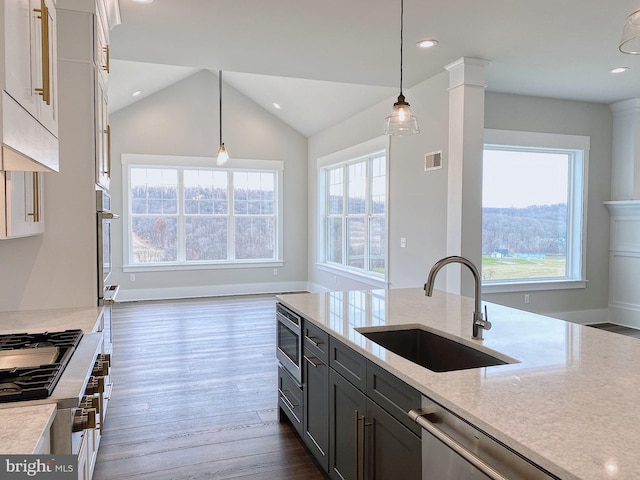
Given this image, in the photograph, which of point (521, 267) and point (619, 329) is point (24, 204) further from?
point (619, 329)

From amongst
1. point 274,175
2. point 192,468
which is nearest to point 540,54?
point 192,468

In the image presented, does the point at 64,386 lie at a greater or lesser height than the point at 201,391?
greater

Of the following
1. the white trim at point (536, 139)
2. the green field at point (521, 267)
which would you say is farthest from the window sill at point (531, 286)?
the white trim at point (536, 139)

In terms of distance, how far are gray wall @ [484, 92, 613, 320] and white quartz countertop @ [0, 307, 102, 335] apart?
4.46 m

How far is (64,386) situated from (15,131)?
80cm

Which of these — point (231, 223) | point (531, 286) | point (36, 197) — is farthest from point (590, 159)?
point (36, 197)

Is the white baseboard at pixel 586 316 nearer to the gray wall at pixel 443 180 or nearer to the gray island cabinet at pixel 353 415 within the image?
the gray wall at pixel 443 180

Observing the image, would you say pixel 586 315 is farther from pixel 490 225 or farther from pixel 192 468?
pixel 192 468

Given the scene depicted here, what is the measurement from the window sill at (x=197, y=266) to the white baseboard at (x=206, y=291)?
0.33 meters

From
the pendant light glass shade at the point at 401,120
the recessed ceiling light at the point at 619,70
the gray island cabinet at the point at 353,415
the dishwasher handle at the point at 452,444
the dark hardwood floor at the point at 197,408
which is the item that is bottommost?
the dark hardwood floor at the point at 197,408

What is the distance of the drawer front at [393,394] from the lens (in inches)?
61.7

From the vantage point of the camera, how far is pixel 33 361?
5.81 ft

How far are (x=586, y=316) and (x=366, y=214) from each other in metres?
3.21

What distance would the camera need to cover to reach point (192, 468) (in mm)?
2611
